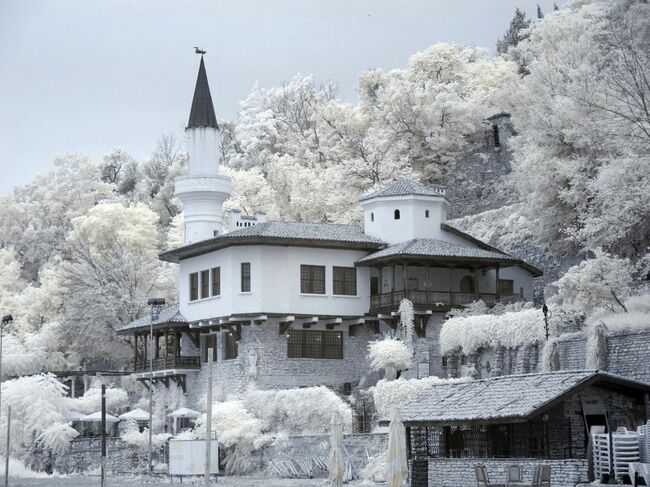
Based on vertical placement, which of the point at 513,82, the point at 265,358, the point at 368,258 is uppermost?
the point at 513,82

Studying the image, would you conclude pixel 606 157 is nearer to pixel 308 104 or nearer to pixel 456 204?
pixel 456 204

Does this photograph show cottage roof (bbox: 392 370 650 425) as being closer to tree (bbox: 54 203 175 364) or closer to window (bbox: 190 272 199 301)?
window (bbox: 190 272 199 301)

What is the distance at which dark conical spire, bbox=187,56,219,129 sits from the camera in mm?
71062

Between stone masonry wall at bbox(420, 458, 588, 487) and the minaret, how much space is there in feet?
107

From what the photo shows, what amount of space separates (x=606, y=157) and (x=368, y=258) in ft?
37.6

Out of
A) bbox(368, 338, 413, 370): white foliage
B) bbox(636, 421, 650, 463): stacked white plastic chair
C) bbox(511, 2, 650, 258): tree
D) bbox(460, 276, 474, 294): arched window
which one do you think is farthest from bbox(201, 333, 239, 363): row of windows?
bbox(636, 421, 650, 463): stacked white plastic chair

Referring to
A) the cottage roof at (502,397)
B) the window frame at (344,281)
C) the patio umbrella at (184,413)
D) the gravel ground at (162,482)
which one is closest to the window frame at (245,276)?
the window frame at (344,281)

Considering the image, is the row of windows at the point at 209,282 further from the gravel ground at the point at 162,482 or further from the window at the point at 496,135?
the window at the point at 496,135

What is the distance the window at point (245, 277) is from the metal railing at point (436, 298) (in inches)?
220

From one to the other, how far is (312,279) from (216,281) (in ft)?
14.3

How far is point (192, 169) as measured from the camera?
70.7 meters

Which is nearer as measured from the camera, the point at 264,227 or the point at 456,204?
the point at 264,227

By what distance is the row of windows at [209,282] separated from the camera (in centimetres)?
5938

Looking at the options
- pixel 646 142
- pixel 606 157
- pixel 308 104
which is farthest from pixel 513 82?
pixel 646 142
